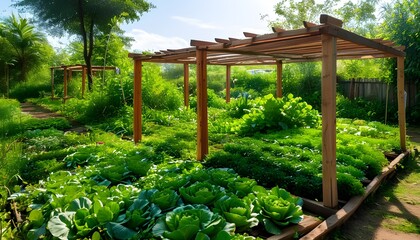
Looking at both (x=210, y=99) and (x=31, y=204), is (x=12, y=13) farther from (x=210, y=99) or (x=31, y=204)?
(x=31, y=204)

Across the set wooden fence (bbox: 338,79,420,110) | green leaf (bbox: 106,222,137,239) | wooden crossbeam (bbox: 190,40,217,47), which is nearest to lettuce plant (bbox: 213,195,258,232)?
green leaf (bbox: 106,222,137,239)

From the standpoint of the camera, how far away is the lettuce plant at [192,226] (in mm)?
2525

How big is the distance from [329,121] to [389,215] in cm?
134

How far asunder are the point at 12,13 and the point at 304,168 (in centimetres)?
2910

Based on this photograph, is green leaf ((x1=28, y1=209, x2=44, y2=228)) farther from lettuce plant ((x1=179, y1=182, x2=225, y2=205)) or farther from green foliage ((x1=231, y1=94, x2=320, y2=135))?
green foliage ((x1=231, y1=94, x2=320, y2=135))

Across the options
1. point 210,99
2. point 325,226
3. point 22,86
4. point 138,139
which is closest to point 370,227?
point 325,226

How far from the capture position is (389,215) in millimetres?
3883

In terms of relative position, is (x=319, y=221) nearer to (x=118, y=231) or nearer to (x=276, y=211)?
(x=276, y=211)

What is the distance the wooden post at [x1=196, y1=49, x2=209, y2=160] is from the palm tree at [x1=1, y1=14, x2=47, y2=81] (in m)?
23.9

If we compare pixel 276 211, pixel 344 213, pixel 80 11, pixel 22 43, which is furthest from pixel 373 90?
pixel 22 43

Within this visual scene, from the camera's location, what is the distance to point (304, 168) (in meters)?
4.43

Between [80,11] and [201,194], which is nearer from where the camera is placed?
[201,194]

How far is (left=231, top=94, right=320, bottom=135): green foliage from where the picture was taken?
7.51m

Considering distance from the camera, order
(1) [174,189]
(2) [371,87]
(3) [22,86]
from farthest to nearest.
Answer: (3) [22,86], (2) [371,87], (1) [174,189]
